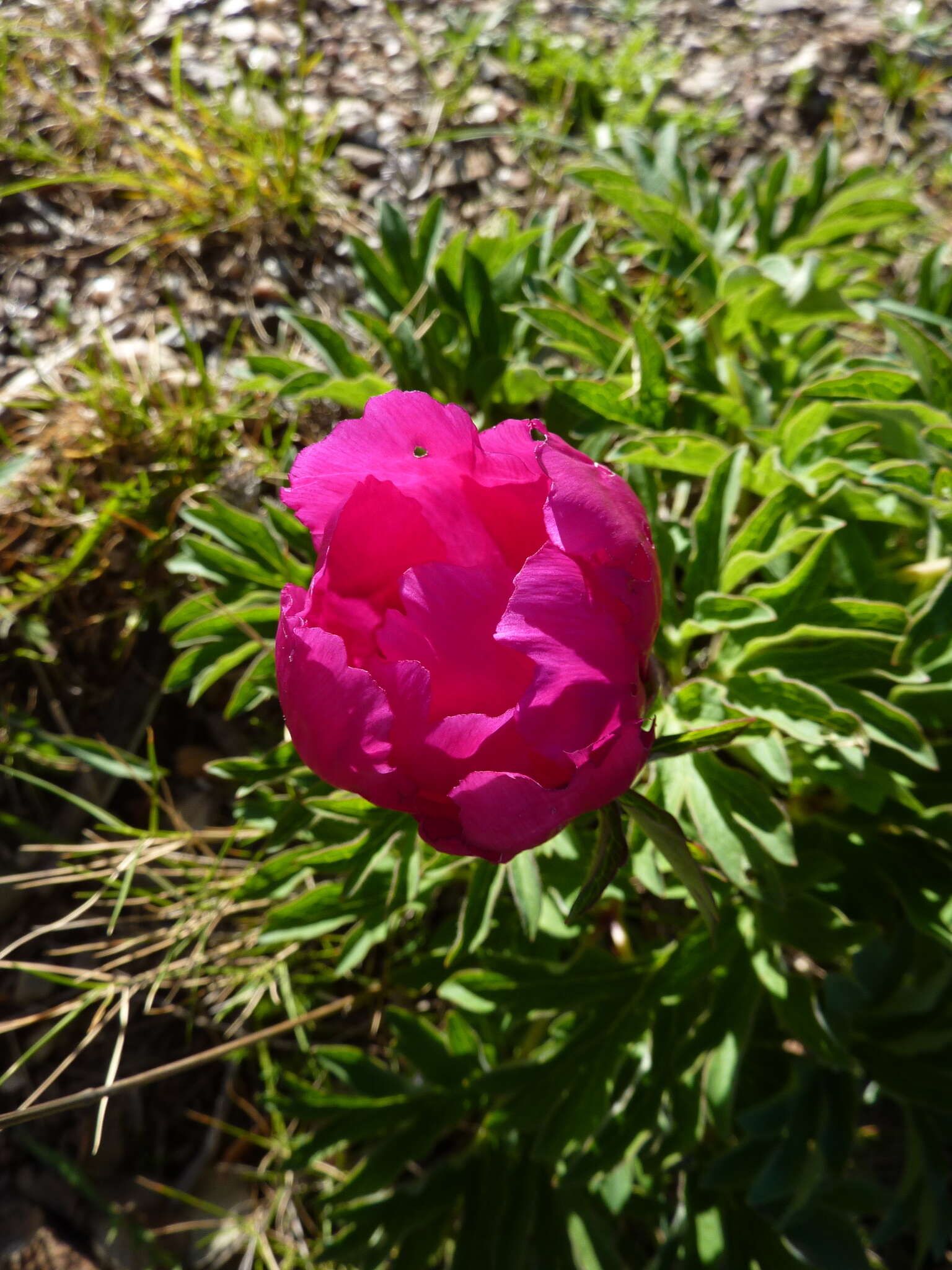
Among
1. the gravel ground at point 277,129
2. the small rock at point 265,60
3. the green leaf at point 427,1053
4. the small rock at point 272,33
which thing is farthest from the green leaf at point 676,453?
the small rock at point 272,33

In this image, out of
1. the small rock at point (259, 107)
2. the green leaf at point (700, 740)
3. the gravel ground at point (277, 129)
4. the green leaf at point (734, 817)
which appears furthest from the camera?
the small rock at point (259, 107)

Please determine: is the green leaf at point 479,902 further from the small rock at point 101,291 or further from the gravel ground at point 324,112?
the small rock at point 101,291

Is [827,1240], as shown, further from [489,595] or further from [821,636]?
[489,595]

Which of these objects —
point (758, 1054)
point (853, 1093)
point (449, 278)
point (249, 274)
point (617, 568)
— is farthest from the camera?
point (249, 274)

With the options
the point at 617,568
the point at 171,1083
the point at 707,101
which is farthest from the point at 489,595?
the point at 707,101

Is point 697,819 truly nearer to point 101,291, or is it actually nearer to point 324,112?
point 101,291

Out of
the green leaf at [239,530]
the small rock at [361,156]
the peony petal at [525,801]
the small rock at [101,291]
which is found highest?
the peony petal at [525,801]

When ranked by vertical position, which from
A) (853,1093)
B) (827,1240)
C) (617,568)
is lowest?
(827,1240)
